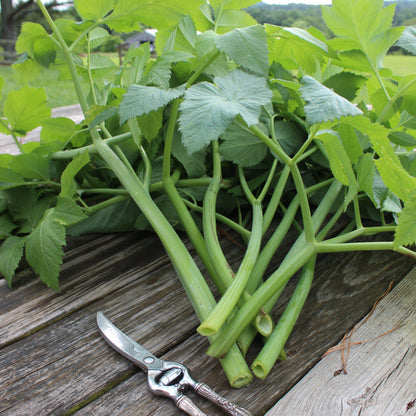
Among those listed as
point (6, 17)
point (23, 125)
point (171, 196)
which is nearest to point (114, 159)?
point (171, 196)

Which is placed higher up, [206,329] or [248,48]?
[248,48]

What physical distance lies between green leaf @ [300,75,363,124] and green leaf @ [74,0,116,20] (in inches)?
13.6

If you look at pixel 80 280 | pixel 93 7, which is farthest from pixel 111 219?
pixel 93 7

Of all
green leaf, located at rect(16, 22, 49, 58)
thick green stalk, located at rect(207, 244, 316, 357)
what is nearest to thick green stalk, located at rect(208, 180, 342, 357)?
thick green stalk, located at rect(207, 244, 316, 357)

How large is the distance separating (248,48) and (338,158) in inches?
7.3

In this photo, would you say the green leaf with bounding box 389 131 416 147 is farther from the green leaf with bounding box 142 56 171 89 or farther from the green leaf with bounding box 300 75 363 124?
the green leaf with bounding box 142 56 171 89

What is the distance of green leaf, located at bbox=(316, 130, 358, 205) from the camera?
0.44 metres

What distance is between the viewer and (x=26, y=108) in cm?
68

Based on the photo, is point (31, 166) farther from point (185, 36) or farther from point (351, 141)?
point (351, 141)

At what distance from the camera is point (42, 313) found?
53 cm

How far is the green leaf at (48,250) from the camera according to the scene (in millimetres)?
536

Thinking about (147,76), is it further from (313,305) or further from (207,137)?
(313,305)

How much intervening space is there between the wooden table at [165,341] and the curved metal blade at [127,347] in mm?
13

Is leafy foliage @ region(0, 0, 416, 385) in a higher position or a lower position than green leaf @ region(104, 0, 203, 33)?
lower
